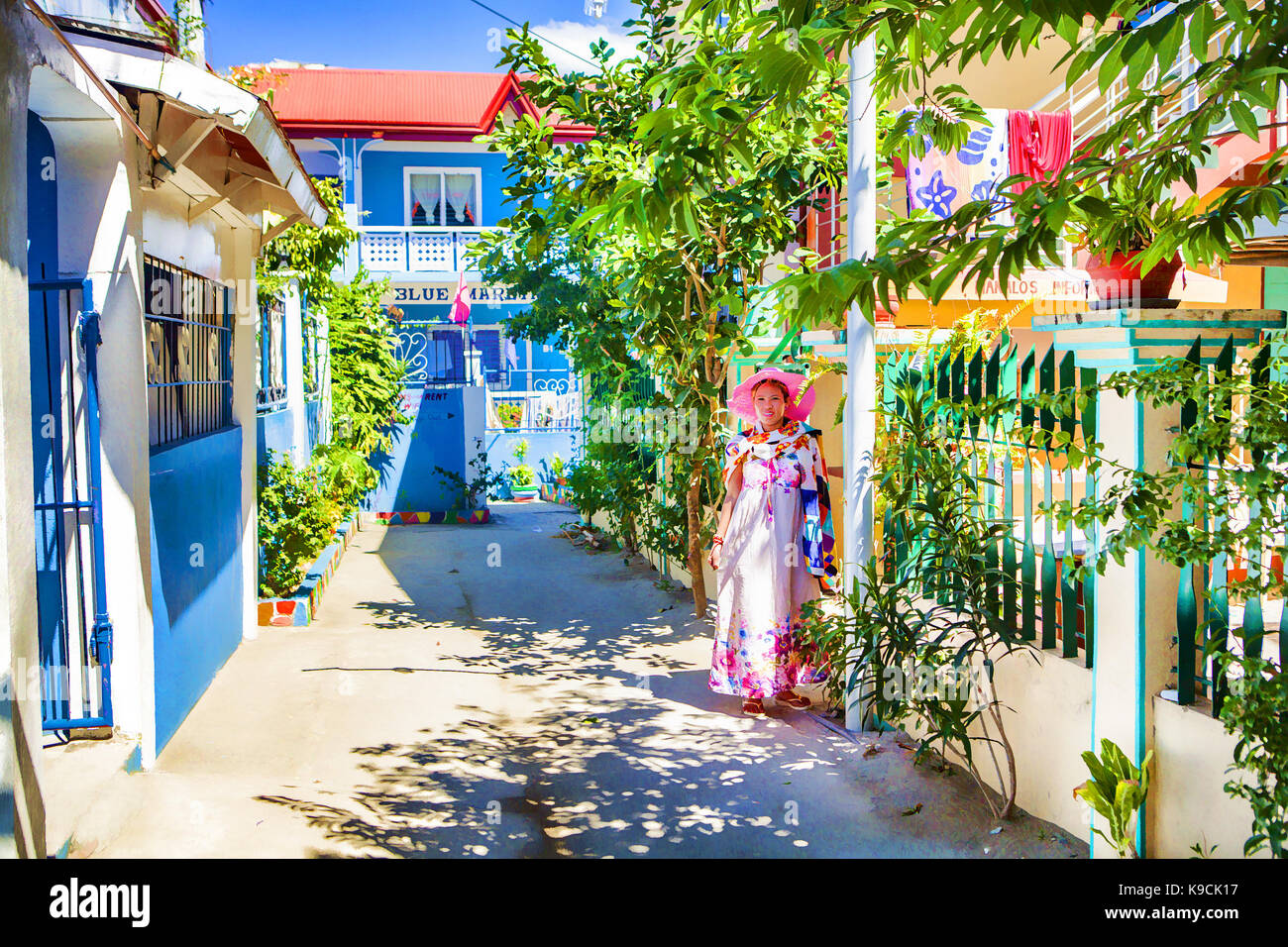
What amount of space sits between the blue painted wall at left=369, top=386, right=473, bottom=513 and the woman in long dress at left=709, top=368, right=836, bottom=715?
9.99 meters

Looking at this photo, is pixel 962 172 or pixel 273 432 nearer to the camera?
pixel 962 172

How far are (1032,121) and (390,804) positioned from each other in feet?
25.8

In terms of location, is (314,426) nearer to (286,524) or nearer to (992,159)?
(286,524)

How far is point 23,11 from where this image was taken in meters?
3.32

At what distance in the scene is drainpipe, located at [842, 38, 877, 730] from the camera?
5.36 meters

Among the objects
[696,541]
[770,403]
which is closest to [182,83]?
[770,403]

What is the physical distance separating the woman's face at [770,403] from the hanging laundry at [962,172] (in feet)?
12.0

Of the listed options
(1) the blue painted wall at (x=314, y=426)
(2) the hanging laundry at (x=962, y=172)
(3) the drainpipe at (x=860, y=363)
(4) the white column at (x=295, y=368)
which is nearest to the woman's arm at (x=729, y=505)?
(3) the drainpipe at (x=860, y=363)

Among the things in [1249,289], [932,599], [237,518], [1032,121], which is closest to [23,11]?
[932,599]

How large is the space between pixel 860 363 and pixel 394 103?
700 inches

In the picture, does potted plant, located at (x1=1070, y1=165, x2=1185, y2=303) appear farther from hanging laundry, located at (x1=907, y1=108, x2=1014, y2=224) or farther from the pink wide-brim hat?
hanging laundry, located at (x1=907, y1=108, x2=1014, y2=224)

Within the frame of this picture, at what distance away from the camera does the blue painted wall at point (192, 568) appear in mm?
5363

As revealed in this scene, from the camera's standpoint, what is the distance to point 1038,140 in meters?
9.32

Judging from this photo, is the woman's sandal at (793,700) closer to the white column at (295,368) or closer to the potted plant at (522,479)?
the white column at (295,368)
